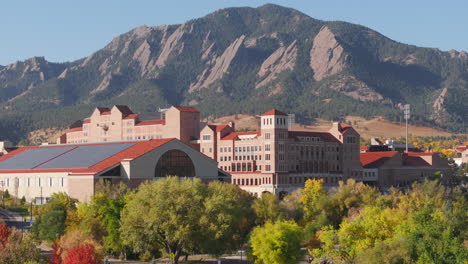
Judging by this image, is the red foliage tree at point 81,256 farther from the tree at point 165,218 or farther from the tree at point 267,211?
the tree at point 267,211

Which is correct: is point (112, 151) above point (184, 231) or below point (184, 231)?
above

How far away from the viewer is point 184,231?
120625 mm

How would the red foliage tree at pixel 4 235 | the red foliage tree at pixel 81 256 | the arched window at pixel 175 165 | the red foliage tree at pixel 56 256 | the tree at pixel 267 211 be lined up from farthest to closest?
the arched window at pixel 175 165 < the tree at pixel 267 211 < the red foliage tree at pixel 56 256 < the red foliage tree at pixel 4 235 < the red foliage tree at pixel 81 256

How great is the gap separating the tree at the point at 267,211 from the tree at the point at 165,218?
25.4 metres

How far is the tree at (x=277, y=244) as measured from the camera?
119 meters

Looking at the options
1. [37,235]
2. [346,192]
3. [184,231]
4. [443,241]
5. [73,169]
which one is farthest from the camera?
[73,169]

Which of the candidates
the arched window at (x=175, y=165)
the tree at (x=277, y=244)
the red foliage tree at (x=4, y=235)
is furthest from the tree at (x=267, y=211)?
the red foliage tree at (x=4, y=235)

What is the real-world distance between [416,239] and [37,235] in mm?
63086

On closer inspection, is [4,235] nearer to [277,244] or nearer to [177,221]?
[177,221]

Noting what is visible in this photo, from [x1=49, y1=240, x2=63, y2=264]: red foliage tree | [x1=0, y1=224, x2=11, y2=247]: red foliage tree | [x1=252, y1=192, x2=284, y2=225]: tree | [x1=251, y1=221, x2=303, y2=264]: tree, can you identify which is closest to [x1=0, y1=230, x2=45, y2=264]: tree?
[x1=0, y1=224, x2=11, y2=247]: red foliage tree

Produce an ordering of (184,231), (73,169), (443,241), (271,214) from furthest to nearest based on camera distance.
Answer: (73,169), (271,214), (184,231), (443,241)

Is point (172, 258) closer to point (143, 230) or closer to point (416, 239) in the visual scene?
point (143, 230)

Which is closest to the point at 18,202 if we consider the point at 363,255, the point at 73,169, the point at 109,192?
the point at 73,169

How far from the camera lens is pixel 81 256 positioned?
344ft
